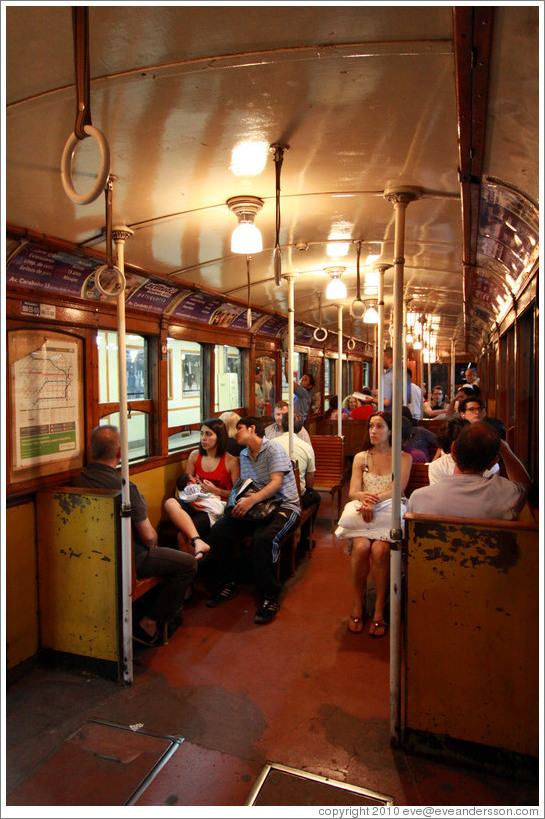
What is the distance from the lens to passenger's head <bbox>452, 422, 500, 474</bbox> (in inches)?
110

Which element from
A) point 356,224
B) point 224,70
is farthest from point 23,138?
point 356,224

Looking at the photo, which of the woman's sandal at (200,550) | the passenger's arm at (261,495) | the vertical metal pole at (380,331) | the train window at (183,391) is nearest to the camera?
the woman's sandal at (200,550)

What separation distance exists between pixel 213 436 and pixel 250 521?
3.31 ft

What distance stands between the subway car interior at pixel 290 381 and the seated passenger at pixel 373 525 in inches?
8.7

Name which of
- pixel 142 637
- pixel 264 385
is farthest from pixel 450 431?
pixel 264 385

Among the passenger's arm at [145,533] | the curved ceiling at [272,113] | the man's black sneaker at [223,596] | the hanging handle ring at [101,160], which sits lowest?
the man's black sneaker at [223,596]

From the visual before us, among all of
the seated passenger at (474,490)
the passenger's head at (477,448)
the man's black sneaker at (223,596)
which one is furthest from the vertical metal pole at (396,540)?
the man's black sneaker at (223,596)

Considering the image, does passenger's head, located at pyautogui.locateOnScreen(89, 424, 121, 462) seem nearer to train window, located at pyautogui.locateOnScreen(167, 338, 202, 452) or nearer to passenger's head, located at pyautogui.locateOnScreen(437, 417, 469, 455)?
train window, located at pyautogui.locateOnScreen(167, 338, 202, 452)

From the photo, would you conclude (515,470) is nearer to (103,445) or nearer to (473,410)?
(473,410)

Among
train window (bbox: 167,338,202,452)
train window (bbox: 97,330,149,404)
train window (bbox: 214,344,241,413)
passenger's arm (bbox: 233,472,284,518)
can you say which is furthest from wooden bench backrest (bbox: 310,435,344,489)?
train window (bbox: 97,330,149,404)

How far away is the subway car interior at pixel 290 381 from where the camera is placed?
6.19 feet

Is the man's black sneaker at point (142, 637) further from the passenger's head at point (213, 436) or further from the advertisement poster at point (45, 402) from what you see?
the passenger's head at point (213, 436)

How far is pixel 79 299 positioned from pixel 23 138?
1.76 meters

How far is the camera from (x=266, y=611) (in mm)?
4156
